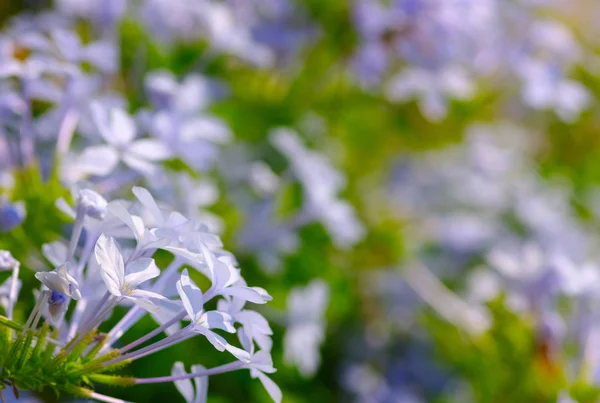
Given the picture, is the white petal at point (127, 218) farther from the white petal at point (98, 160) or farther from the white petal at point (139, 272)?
the white petal at point (98, 160)

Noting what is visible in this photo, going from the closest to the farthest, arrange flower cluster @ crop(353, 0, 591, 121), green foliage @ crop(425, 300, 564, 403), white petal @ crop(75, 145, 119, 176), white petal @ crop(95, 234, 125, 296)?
white petal @ crop(95, 234, 125, 296) < white petal @ crop(75, 145, 119, 176) < green foliage @ crop(425, 300, 564, 403) < flower cluster @ crop(353, 0, 591, 121)

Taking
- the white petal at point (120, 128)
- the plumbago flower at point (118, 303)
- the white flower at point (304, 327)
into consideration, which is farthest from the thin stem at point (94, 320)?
the white flower at point (304, 327)

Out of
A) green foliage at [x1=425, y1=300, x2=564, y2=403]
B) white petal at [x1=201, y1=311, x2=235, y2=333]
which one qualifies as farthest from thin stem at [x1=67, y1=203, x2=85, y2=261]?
green foliage at [x1=425, y1=300, x2=564, y2=403]

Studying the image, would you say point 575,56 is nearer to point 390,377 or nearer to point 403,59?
point 403,59

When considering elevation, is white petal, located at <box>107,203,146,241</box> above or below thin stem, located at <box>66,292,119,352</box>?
above

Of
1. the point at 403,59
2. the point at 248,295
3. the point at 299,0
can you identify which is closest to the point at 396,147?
the point at 403,59

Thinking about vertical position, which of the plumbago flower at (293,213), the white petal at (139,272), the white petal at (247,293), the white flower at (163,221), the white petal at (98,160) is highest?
the white flower at (163,221)

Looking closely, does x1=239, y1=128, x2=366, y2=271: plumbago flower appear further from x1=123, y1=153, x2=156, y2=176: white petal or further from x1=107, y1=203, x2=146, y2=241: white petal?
x1=107, y1=203, x2=146, y2=241: white petal
